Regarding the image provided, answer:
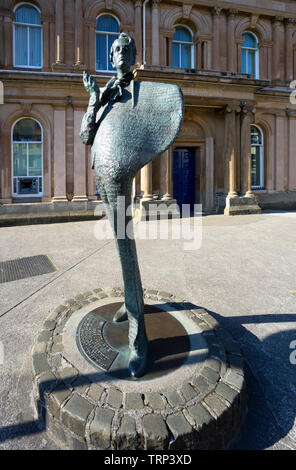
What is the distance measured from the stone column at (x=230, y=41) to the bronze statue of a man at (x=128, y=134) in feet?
44.9

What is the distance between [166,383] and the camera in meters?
2.12

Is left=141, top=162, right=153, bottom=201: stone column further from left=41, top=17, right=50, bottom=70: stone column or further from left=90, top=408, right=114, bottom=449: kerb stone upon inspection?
left=90, top=408, right=114, bottom=449: kerb stone

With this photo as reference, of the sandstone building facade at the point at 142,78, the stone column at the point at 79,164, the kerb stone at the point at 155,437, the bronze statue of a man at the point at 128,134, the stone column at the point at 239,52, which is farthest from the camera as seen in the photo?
the stone column at the point at 239,52

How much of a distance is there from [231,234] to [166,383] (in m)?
6.93

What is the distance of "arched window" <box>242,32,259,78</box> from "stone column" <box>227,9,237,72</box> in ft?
4.04

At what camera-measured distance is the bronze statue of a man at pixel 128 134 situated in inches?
82.3

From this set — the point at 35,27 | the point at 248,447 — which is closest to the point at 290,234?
the point at 248,447

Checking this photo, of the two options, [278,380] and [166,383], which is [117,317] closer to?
[166,383]

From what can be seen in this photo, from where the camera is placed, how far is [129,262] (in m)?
2.31

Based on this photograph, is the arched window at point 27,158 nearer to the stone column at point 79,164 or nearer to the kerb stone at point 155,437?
the stone column at point 79,164

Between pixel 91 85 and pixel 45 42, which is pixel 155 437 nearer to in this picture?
pixel 91 85

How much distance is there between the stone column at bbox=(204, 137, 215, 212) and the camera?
13.1 m

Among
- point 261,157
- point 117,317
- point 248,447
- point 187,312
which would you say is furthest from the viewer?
point 261,157

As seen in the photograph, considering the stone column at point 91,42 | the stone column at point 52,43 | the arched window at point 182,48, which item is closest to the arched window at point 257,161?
the arched window at point 182,48
